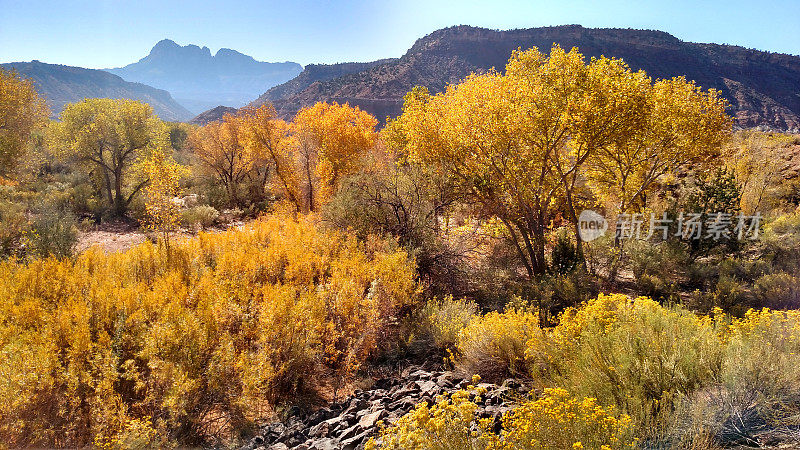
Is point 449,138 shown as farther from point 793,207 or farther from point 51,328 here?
point 793,207

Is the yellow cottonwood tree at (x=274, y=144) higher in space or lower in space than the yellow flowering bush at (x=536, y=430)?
higher

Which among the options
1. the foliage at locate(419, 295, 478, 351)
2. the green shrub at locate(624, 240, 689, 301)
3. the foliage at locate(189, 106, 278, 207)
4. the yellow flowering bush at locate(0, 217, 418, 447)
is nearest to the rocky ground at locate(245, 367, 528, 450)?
the yellow flowering bush at locate(0, 217, 418, 447)

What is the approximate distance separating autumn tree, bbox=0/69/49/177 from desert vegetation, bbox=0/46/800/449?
4.0 inches

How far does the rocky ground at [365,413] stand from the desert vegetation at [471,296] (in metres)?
0.22

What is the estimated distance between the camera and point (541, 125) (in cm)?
852

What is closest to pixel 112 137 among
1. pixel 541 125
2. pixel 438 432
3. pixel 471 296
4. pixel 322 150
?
pixel 322 150

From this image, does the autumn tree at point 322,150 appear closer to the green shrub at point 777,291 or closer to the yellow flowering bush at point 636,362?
the yellow flowering bush at point 636,362

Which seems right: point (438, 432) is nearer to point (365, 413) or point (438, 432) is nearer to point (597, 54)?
point (365, 413)

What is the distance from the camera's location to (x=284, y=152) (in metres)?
20.5

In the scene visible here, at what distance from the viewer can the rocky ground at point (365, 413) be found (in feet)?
13.7

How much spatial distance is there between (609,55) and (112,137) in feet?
327

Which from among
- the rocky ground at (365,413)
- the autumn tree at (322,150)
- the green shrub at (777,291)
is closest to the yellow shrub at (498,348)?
the rocky ground at (365,413)

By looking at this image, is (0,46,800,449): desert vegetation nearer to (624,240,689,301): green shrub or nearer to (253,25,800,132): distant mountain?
(624,240,689,301): green shrub

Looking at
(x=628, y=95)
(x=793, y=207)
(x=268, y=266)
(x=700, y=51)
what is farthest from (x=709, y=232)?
(x=700, y=51)
